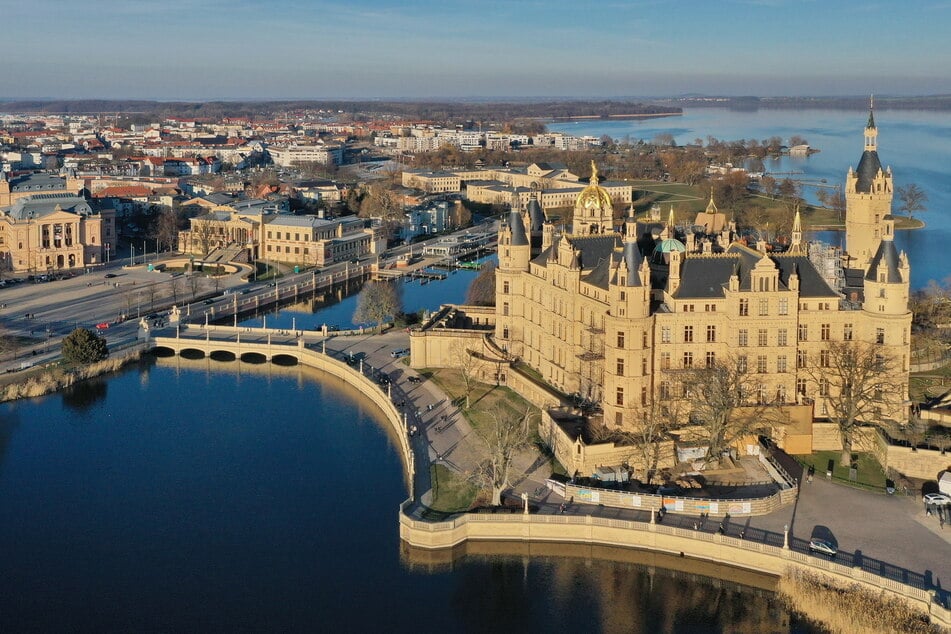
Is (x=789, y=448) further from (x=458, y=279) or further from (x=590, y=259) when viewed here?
(x=458, y=279)

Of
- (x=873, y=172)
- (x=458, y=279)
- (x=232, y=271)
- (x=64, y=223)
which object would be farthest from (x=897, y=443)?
(x=64, y=223)

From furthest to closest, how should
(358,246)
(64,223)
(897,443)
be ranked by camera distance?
(358,246) < (64,223) < (897,443)

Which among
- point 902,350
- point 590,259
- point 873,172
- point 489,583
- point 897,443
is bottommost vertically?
point 489,583

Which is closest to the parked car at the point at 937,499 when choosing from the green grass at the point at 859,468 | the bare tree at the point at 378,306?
the green grass at the point at 859,468

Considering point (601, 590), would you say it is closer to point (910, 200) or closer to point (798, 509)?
point (798, 509)

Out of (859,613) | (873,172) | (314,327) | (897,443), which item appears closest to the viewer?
(859,613)

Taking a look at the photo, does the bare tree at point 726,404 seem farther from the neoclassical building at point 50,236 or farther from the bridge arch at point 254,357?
the neoclassical building at point 50,236

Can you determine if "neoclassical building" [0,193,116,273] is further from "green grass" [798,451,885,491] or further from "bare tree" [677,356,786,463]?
"green grass" [798,451,885,491]
